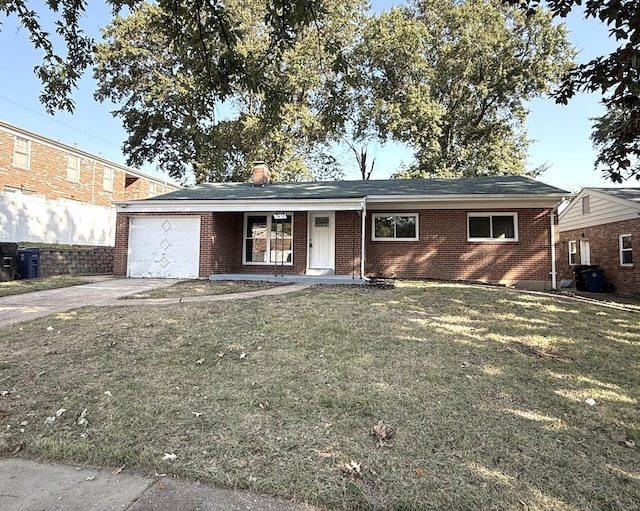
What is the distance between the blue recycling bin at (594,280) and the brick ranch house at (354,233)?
5507 mm

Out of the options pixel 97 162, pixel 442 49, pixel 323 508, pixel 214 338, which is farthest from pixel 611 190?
pixel 97 162

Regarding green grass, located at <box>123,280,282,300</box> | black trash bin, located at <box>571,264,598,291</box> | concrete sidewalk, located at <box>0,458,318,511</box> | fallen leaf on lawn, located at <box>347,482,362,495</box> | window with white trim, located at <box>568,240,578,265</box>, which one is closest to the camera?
concrete sidewalk, located at <box>0,458,318,511</box>

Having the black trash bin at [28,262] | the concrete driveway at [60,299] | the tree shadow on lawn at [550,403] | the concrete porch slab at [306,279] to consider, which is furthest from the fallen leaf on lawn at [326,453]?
the black trash bin at [28,262]

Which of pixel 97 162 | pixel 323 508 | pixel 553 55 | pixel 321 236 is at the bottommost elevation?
pixel 323 508

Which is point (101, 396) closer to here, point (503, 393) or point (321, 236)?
point (503, 393)

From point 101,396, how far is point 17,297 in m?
7.12

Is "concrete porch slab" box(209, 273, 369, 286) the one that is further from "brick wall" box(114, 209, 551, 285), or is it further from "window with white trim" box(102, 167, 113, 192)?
"window with white trim" box(102, 167, 113, 192)

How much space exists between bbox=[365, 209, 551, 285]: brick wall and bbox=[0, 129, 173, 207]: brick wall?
17329mm

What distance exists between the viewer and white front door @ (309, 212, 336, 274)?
1336 centimetres

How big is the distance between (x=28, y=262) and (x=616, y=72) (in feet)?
49.8

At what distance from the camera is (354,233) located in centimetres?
1309

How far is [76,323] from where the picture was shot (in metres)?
6.02

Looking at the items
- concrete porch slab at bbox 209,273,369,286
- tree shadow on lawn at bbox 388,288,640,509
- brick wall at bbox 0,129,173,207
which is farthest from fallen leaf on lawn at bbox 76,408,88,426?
brick wall at bbox 0,129,173,207

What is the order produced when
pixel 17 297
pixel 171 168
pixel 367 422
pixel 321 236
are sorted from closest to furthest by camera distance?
pixel 367 422
pixel 17 297
pixel 321 236
pixel 171 168
